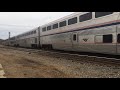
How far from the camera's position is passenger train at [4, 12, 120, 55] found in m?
12.1

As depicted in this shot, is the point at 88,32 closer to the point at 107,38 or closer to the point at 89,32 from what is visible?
the point at 89,32

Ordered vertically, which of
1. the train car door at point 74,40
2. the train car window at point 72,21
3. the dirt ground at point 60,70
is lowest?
the dirt ground at point 60,70

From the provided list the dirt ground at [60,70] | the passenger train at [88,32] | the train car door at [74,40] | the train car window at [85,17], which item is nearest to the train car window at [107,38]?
the passenger train at [88,32]

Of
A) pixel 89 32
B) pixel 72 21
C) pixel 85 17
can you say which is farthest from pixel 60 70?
pixel 72 21

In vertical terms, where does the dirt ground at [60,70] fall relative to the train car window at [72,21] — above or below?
below

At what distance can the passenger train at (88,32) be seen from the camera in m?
12.1

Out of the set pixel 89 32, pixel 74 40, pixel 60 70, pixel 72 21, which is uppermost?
pixel 72 21

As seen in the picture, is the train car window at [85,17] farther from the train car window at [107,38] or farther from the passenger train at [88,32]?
the train car window at [107,38]

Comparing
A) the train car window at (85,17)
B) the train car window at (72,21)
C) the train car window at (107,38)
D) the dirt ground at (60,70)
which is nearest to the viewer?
the dirt ground at (60,70)

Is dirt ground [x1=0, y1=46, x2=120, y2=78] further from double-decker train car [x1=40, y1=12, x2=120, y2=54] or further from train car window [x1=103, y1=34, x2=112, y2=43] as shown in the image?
double-decker train car [x1=40, y1=12, x2=120, y2=54]

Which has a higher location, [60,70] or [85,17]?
[85,17]

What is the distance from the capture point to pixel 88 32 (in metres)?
15.0
